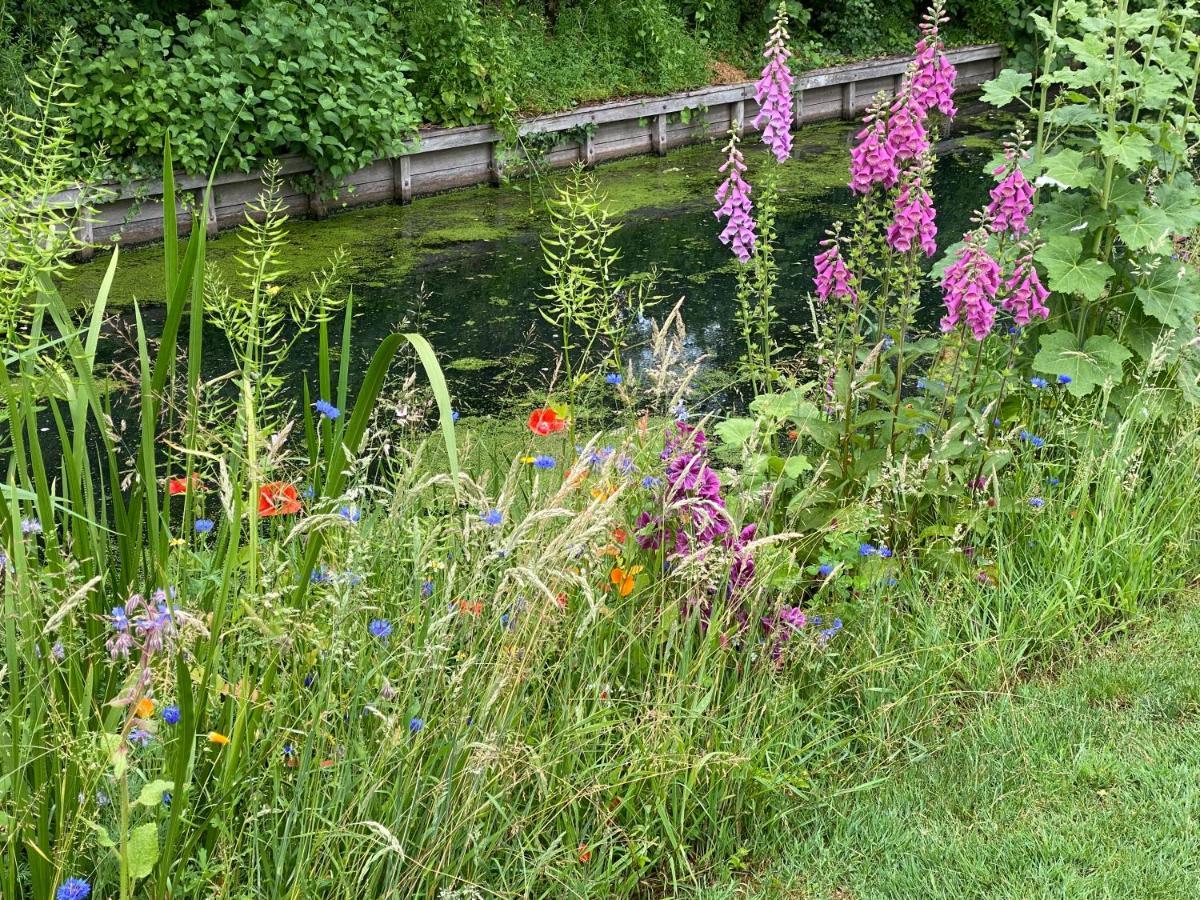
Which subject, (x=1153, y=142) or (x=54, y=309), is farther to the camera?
(x=1153, y=142)

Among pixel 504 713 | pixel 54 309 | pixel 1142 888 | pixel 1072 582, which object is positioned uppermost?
pixel 54 309

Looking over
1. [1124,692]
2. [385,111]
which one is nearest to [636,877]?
[1124,692]

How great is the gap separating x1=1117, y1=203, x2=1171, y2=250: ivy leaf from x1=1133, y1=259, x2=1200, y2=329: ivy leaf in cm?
14

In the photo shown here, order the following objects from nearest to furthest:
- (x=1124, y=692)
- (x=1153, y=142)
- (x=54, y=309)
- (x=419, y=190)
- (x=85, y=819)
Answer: (x=85, y=819) → (x=54, y=309) → (x=1124, y=692) → (x=1153, y=142) → (x=419, y=190)

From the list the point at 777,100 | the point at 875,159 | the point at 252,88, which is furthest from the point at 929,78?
the point at 252,88

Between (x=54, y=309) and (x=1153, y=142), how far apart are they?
3145mm

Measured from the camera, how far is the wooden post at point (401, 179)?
1004cm

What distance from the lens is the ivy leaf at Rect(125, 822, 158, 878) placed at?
1652mm

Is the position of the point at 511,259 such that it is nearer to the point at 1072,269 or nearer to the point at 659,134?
the point at 659,134

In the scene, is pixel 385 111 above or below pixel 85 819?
above

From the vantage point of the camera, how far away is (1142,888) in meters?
2.28

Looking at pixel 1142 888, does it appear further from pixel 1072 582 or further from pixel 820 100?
pixel 820 100

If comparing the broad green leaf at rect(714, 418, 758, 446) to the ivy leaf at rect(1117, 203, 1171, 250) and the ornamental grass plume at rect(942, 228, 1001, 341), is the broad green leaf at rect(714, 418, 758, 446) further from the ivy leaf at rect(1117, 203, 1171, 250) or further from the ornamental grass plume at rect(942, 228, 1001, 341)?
the ivy leaf at rect(1117, 203, 1171, 250)

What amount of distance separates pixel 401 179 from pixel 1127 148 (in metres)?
7.31
